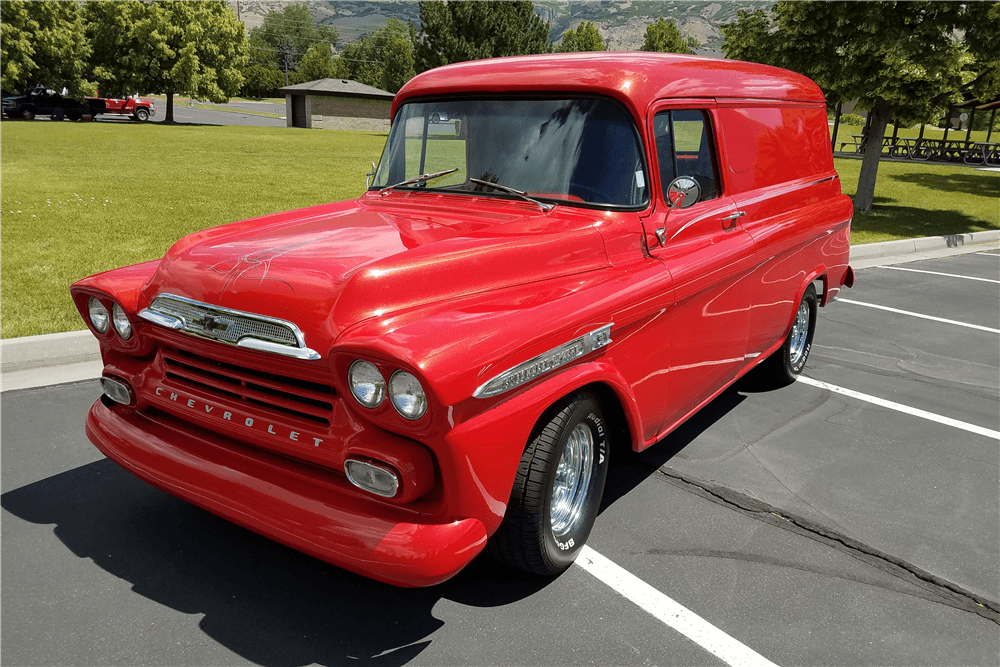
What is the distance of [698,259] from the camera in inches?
147

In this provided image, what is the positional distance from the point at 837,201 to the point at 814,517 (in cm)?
298

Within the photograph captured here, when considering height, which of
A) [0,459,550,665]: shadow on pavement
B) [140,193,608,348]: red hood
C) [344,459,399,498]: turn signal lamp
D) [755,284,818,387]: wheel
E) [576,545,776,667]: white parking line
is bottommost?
[0,459,550,665]: shadow on pavement

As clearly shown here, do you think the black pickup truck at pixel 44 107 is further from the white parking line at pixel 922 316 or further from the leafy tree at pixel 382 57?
the white parking line at pixel 922 316

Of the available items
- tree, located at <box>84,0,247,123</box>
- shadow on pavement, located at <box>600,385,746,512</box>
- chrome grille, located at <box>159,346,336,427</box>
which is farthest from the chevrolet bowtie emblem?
tree, located at <box>84,0,247,123</box>

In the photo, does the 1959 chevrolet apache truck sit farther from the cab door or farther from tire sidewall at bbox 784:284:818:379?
tire sidewall at bbox 784:284:818:379

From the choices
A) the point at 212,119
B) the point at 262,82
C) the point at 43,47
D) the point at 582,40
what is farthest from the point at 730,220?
the point at 262,82

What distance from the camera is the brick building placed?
4575cm

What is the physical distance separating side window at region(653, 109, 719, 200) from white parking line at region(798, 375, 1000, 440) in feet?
7.38

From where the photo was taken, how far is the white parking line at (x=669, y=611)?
2.75 meters

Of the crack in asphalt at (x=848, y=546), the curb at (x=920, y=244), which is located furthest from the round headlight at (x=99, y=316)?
the curb at (x=920, y=244)

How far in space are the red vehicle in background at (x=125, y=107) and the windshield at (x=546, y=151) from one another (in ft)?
154

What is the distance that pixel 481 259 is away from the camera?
2918mm

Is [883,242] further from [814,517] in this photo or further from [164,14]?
[164,14]

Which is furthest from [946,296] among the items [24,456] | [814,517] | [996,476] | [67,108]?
[67,108]
